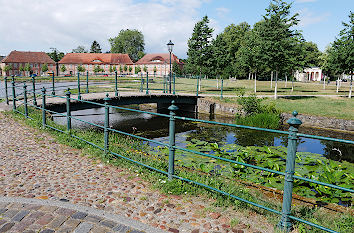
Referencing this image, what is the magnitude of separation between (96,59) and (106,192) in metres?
98.1

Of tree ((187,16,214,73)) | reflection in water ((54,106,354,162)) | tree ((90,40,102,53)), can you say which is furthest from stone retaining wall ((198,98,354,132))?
tree ((90,40,102,53))

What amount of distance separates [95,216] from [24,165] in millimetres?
2730

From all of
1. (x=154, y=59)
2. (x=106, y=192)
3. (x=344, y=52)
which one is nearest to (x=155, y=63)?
(x=154, y=59)

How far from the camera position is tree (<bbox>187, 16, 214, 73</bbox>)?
2528 cm

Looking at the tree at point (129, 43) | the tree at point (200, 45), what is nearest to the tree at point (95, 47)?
the tree at point (129, 43)

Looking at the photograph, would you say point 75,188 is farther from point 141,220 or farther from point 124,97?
point 124,97

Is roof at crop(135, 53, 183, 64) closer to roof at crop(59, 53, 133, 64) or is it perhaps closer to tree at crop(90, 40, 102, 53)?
roof at crop(59, 53, 133, 64)

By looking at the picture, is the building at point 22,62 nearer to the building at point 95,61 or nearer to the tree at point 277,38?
the building at point 95,61

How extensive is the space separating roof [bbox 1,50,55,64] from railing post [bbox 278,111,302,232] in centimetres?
8871

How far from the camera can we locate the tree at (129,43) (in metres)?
97.4

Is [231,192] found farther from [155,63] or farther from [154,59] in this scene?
[154,59]

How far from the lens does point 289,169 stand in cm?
316

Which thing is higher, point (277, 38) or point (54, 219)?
point (277, 38)

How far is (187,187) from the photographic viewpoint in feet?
14.3
